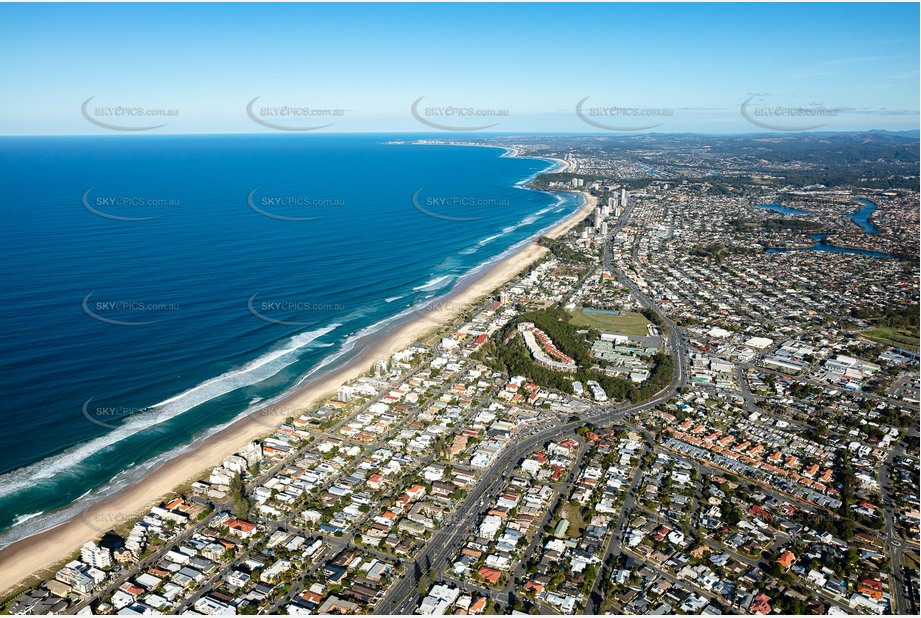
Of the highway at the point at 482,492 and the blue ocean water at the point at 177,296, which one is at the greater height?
the blue ocean water at the point at 177,296

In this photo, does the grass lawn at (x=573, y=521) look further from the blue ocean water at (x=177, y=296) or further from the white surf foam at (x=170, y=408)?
the white surf foam at (x=170, y=408)

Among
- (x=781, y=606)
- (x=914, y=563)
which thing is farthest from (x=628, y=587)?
(x=914, y=563)

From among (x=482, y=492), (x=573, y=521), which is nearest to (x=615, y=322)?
(x=482, y=492)

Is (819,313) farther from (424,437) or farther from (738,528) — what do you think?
(424,437)

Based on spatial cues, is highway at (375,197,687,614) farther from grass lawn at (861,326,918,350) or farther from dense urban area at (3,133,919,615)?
grass lawn at (861,326,918,350)

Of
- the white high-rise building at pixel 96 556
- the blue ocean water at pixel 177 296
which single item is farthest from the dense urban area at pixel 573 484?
the blue ocean water at pixel 177 296

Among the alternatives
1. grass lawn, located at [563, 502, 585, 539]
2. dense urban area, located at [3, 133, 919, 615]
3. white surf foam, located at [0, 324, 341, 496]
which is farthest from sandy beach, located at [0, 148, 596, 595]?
grass lawn, located at [563, 502, 585, 539]
